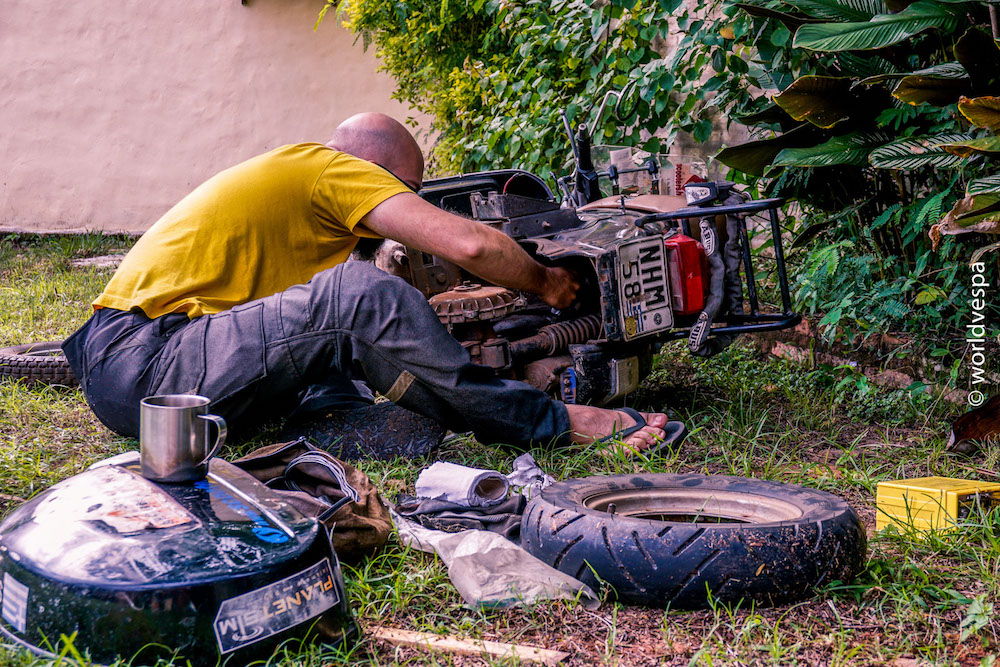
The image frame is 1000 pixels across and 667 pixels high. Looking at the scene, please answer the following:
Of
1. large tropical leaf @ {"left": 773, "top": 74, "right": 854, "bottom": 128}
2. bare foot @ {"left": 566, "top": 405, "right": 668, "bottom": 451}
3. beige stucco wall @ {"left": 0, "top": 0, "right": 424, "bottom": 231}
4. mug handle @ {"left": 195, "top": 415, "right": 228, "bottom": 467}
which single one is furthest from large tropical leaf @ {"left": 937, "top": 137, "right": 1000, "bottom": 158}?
beige stucco wall @ {"left": 0, "top": 0, "right": 424, "bottom": 231}

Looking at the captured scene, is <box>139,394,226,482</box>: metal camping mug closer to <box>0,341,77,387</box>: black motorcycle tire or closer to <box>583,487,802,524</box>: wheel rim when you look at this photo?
<box>583,487,802,524</box>: wheel rim

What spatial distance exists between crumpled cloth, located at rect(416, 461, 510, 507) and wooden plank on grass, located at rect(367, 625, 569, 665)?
21.6 inches

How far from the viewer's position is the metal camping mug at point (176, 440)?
181 centimetres

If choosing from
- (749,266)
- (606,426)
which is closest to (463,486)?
(606,426)

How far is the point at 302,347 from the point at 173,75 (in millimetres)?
7015

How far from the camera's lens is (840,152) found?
3619mm

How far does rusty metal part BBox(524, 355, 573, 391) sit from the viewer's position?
10.8ft

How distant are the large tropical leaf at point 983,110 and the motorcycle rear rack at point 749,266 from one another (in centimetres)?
64

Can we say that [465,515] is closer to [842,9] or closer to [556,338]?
[556,338]

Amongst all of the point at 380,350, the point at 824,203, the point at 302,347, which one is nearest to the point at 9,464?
the point at 302,347

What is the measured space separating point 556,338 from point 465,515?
112 centimetres

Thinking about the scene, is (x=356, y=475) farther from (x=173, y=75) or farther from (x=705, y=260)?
(x=173, y=75)

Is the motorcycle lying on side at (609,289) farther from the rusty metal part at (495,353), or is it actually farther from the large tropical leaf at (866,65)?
the large tropical leaf at (866,65)

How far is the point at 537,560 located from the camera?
6.77 ft
